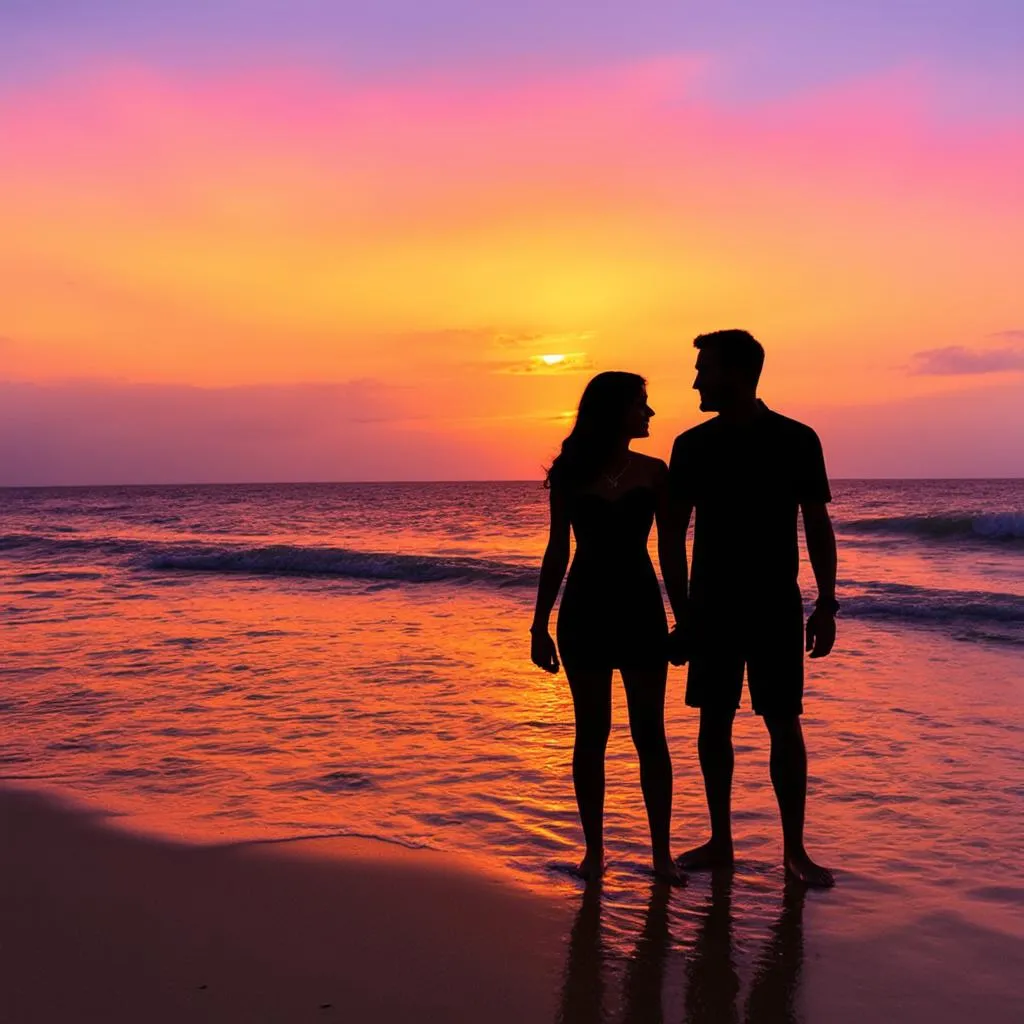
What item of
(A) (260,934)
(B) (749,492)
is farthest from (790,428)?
(A) (260,934)

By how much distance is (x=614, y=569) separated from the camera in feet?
13.3

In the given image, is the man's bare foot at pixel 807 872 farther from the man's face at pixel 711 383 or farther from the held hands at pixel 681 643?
the man's face at pixel 711 383

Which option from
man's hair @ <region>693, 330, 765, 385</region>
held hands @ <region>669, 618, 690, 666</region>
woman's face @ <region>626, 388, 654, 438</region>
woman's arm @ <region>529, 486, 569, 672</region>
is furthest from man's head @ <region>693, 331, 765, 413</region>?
held hands @ <region>669, 618, 690, 666</region>

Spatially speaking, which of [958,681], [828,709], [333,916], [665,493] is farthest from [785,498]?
[958,681]

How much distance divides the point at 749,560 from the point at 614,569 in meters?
0.56

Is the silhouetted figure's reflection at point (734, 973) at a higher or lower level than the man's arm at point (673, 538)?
lower

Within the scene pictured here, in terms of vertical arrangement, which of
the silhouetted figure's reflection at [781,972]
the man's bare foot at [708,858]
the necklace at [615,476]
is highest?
the necklace at [615,476]

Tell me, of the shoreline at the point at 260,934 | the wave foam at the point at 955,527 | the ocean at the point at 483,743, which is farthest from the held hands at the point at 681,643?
the wave foam at the point at 955,527

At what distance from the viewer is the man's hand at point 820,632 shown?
13.3 ft

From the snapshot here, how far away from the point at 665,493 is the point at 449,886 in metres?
1.85

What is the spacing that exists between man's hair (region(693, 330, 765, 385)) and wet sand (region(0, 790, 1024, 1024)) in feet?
6.93

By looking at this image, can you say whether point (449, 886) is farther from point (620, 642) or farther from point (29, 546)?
point (29, 546)

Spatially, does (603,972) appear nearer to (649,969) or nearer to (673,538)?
(649,969)

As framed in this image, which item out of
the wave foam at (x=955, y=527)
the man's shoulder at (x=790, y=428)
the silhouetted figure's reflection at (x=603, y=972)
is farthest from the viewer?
the wave foam at (x=955, y=527)
